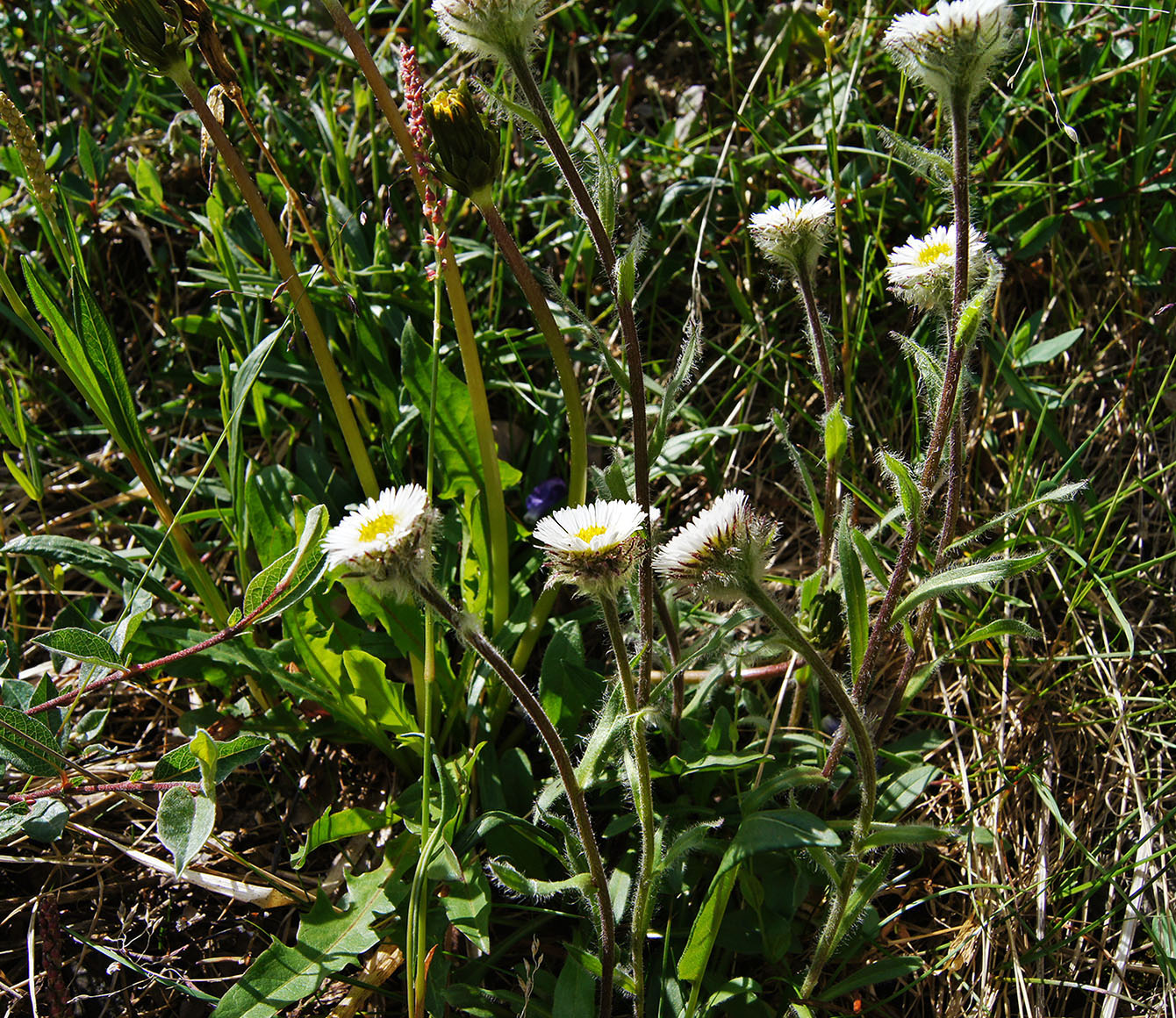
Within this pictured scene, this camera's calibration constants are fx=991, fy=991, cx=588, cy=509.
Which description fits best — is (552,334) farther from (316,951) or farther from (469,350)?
(316,951)

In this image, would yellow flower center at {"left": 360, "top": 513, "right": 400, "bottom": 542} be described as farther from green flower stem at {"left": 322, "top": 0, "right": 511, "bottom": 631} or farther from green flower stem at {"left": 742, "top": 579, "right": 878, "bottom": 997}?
green flower stem at {"left": 322, "top": 0, "right": 511, "bottom": 631}

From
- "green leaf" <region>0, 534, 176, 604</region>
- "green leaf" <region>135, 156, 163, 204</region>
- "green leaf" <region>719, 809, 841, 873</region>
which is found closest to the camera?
"green leaf" <region>719, 809, 841, 873</region>

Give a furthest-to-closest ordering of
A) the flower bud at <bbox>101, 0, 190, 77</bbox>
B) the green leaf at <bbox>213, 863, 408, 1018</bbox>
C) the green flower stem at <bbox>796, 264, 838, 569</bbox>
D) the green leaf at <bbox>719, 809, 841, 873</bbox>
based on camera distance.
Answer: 1. the green flower stem at <bbox>796, 264, 838, 569</bbox>
2. the green leaf at <bbox>213, 863, 408, 1018</bbox>
3. the flower bud at <bbox>101, 0, 190, 77</bbox>
4. the green leaf at <bbox>719, 809, 841, 873</bbox>

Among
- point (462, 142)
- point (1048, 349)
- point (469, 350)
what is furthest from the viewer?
point (1048, 349)

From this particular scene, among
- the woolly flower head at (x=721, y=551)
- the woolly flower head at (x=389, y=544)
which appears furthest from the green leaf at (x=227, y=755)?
the woolly flower head at (x=721, y=551)

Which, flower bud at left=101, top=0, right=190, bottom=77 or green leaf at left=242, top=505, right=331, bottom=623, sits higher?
flower bud at left=101, top=0, right=190, bottom=77

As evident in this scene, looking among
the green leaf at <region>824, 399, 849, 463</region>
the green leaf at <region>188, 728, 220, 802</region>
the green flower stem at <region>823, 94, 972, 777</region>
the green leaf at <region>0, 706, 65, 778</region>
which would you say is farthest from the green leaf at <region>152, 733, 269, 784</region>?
the green leaf at <region>824, 399, 849, 463</region>

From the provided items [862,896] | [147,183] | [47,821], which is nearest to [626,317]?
[862,896]
